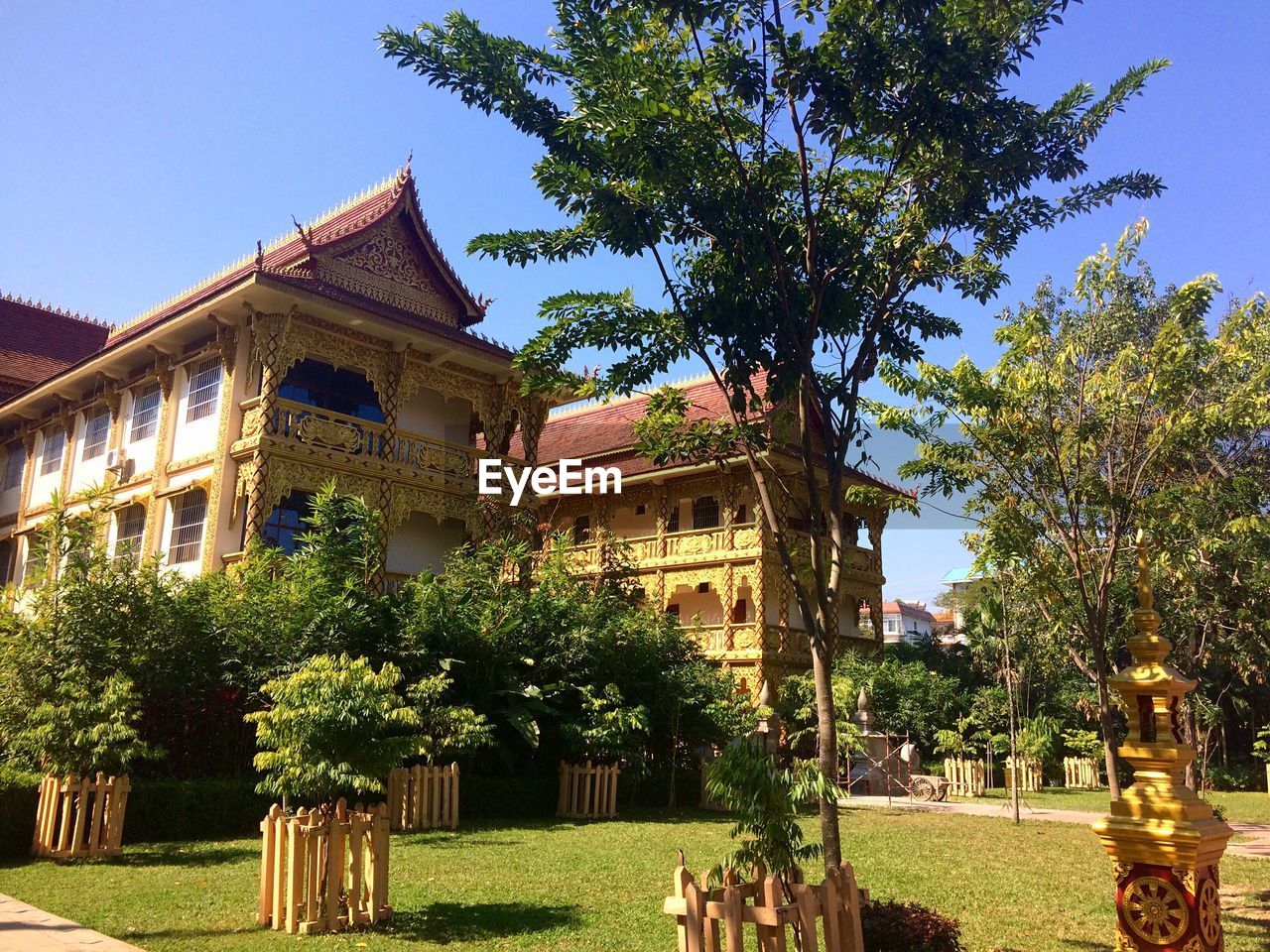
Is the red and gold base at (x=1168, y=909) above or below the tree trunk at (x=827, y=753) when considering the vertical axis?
below

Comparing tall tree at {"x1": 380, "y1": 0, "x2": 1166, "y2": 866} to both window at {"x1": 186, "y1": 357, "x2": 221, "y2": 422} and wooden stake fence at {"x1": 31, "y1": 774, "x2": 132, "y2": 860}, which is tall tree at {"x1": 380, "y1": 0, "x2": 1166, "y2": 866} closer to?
wooden stake fence at {"x1": 31, "y1": 774, "x2": 132, "y2": 860}

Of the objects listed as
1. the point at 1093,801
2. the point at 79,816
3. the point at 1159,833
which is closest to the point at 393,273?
the point at 79,816

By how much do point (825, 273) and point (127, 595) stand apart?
885 cm

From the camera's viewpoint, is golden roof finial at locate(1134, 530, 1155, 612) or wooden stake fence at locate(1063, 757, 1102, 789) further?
wooden stake fence at locate(1063, 757, 1102, 789)

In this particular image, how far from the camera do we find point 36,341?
26359mm

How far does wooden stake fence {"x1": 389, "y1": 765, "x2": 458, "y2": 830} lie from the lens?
11977mm

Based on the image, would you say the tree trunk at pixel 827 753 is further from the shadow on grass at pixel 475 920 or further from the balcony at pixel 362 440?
the balcony at pixel 362 440

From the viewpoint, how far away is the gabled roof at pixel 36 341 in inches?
973

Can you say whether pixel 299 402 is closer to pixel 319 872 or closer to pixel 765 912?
pixel 319 872

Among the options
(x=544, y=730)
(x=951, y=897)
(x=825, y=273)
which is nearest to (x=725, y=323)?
(x=825, y=273)

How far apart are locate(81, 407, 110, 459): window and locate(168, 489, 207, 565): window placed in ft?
12.5

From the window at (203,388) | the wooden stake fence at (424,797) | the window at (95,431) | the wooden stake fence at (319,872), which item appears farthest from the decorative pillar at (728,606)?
the wooden stake fence at (319,872)

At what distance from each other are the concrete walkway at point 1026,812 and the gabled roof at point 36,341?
2189 centimetres

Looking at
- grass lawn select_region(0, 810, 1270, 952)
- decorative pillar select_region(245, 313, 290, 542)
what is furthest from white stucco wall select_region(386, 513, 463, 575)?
grass lawn select_region(0, 810, 1270, 952)
